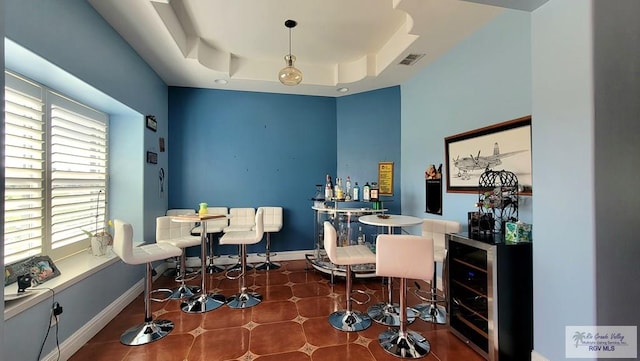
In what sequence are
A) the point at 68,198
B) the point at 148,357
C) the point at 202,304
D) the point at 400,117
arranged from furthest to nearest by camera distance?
the point at 400,117
the point at 202,304
the point at 68,198
the point at 148,357

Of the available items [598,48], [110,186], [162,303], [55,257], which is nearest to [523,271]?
[598,48]

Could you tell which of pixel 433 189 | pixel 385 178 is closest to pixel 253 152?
pixel 385 178

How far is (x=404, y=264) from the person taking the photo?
199 centimetres

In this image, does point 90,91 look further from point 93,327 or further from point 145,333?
point 145,333

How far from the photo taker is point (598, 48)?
1.48 metres

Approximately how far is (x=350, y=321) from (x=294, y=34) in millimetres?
3202

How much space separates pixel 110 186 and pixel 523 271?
422 centimetres

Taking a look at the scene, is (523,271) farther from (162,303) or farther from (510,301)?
(162,303)

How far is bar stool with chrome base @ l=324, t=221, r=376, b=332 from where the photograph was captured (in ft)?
7.64

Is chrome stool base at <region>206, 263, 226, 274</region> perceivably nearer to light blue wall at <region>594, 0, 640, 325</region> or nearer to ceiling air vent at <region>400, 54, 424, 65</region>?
ceiling air vent at <region>400, 54, 424, 65</region>

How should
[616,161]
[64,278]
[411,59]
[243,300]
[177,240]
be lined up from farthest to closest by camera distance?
1. [411,59]
2. [177,240]
3. [243,300]
4. [64,278]
5. [616,161]

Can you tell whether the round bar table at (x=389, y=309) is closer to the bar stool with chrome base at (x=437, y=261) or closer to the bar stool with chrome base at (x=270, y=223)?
the bar stool with chrome base at (x=437, y=261)

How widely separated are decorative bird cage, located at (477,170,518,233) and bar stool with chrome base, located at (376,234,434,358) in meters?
0.74

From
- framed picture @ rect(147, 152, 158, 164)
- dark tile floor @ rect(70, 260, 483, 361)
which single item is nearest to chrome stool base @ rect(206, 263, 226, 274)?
dark tile floor @ rect(70, 260, 483, 361)
